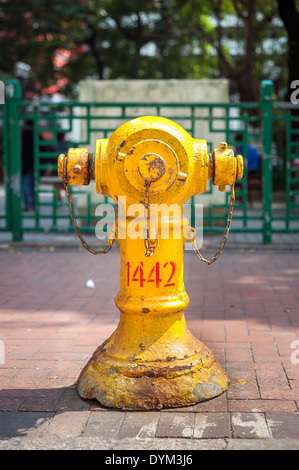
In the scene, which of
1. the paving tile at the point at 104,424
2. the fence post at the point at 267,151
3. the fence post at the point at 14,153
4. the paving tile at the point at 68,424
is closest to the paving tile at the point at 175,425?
the paving tile at the point at 104,424

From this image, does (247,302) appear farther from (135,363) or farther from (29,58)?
(29,58)

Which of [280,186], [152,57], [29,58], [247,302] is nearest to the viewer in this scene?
[247,302]

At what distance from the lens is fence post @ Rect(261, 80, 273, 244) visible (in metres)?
9.21

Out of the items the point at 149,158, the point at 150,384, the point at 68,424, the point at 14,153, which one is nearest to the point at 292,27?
the point at 14,153

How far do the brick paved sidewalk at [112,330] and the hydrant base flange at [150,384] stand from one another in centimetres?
6

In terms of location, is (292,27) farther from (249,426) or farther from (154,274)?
(249,426)

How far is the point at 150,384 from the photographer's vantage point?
3432mm

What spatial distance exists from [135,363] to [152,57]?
77.1 feet

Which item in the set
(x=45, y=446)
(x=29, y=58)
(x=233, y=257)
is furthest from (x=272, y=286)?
(x=29, y=58)

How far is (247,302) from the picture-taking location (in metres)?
5.95

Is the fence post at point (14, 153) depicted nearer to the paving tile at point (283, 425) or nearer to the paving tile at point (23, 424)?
the paving tile at point (23, 424)

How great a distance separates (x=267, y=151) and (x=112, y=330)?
514 centimetres

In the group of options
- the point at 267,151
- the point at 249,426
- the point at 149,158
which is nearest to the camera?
the point at 249,426

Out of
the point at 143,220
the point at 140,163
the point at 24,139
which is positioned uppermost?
the point at 24,139
